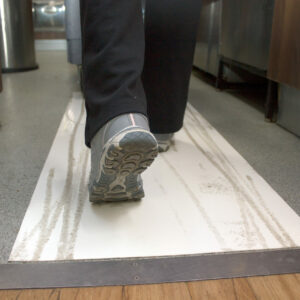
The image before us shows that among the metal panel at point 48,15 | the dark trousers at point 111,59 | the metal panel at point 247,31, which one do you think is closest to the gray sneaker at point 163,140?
the dark trousers at point 111,59

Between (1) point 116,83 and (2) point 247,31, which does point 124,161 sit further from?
(2) point 247,31

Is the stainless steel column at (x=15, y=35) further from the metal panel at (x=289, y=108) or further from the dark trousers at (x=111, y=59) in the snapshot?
the dark trousers at (x=111, y=59)

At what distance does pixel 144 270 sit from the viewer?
566 mm

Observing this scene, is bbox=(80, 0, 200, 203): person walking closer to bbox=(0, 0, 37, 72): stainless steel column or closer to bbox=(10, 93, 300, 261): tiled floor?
bbox=(10, 93, 300, 261): tiled floor

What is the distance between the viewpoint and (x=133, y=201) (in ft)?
2.55

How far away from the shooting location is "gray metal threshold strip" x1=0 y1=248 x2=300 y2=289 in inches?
21.3

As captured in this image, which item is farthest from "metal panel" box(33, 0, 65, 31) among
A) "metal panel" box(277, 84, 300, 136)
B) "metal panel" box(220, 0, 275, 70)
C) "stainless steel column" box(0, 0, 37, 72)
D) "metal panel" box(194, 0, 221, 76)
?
"metal panel" box(277, 84, 300, 136)

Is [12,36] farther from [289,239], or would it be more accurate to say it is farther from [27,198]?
[289,239]

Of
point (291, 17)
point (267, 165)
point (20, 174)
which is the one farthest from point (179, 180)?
point (291, 17)

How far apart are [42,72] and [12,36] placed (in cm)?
33

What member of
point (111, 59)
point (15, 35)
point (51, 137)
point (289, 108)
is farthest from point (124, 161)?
point (15, 35)

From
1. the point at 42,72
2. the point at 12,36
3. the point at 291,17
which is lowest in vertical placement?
the point at 42,72

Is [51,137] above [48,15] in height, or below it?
below

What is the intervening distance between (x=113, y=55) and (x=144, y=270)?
34 centimetres
